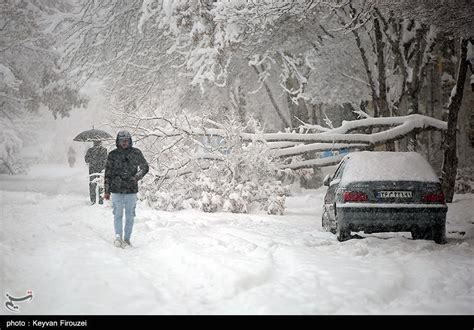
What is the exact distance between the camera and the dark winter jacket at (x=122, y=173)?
7660 millimetres

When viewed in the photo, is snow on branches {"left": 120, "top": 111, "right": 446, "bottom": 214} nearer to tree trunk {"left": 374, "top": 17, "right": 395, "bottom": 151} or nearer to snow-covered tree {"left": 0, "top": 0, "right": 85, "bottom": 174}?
tree trunk {"left": 374, "top": 17, "right": 395, "bottom": 151}

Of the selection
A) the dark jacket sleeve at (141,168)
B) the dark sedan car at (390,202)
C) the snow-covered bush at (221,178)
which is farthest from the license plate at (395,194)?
the snow-covered bush at (221,178)

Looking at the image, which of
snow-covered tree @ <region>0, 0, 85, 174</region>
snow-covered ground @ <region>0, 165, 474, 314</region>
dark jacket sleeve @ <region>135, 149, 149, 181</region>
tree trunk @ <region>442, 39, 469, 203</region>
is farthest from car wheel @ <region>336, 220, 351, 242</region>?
snow-covered tree @ <region>0, 0, 85, 174</region>

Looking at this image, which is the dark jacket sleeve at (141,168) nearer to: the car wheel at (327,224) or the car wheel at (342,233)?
the car wheel at (342,233)

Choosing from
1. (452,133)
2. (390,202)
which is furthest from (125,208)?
(452,133)

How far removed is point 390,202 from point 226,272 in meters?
3.87

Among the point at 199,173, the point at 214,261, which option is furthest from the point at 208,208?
the point at 214,261

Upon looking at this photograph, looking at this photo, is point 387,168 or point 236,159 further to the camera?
point 236,159

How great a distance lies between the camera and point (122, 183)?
7.66 meters

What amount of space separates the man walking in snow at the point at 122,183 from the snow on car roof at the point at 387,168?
368cm

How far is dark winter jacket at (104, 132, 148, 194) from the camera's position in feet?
25.1

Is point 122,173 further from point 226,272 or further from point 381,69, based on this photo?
point 381,69

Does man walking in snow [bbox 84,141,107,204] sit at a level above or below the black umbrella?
below

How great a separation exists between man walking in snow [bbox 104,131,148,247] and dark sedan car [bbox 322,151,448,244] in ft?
11.6
